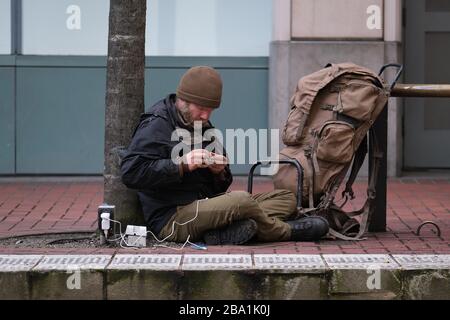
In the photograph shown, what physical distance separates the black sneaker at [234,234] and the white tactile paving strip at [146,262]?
42cm

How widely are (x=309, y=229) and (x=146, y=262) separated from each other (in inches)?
47.1

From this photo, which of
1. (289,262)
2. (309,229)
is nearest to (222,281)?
(289,262)

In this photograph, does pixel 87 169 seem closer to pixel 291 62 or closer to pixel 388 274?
pixel 291 62

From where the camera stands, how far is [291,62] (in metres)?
9.92

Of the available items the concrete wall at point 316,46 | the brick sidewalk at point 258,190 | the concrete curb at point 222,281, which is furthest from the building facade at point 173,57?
the concrete curb at point 222,281

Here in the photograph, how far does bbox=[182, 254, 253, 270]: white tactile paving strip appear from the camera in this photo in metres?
5.61

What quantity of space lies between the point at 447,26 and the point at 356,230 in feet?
13.8

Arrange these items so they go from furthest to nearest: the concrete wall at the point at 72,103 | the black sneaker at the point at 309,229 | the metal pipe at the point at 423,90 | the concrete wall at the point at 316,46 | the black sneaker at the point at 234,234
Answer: the concrete wall at the point at 72,103, the concrete wall at the point at 316,46, the metal pipe at the point at 423,90, the black sneaker at the point at 309,229, the black sneaker at the point at 234,234

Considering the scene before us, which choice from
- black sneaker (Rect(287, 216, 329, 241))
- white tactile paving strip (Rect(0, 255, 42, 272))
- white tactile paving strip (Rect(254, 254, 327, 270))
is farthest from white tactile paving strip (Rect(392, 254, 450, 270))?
white tactile paving strip (Rect(0, 255, 42, 272))

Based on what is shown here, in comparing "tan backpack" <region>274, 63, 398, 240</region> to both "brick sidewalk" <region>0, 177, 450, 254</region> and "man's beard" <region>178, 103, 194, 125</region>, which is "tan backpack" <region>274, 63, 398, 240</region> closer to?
"brick sidewalk" <region>0, 177, 450, 254</region>

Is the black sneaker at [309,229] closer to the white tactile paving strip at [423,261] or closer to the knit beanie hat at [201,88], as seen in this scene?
the white tactile paving strip at [423,261]

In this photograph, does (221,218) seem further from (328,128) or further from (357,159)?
(357,159)

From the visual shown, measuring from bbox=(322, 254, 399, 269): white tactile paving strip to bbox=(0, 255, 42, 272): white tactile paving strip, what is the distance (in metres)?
1.60

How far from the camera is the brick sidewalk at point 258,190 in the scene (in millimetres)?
6283
